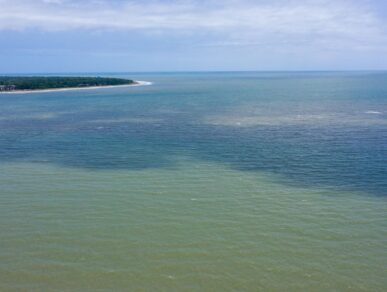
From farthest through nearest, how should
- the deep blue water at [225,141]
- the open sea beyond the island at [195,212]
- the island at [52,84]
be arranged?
the island at [52,84], the deep blue water at [225,141], the open sea beyond the island at [195,212]

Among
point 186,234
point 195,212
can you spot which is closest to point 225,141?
point 195,212

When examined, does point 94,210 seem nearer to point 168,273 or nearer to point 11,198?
point 11,198

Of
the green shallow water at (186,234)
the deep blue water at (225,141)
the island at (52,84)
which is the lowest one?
the green shallow water at (186,234)

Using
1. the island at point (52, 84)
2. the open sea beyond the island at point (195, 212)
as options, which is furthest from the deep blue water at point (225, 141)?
the island at point (52, 84)

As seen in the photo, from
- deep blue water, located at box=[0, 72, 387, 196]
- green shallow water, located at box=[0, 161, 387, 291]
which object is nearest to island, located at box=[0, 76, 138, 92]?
deep blue water, located at box=[0, 72, 387, 196]

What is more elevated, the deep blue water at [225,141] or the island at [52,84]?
the island at [52,84]

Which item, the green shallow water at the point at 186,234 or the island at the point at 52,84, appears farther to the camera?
the island at the point at 52,84

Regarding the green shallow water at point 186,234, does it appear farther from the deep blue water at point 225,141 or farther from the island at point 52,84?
A: the island at point 52,84
